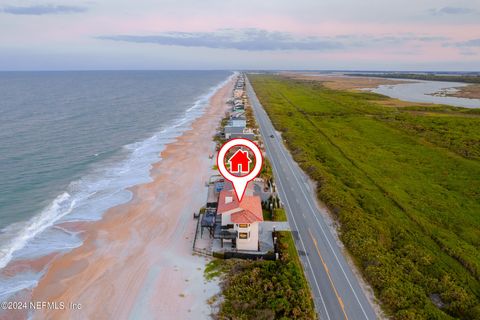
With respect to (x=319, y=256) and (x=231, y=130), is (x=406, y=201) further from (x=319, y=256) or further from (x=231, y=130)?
(x=231, y=130)

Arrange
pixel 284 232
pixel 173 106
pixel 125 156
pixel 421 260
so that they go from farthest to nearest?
pixel 173 106 → pixel 125 156 → pixel 284 232 → pixel 421 260

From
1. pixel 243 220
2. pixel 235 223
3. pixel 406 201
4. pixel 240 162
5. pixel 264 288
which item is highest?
pixel 240 162

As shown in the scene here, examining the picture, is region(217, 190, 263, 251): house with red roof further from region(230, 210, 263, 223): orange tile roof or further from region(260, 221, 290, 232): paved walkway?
region(260, 221, 290, 232): paved walkway

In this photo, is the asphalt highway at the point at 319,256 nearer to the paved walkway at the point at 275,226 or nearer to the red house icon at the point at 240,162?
the paved walkway at the point at 275,226

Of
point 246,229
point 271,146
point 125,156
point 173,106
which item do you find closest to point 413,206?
point 246,229

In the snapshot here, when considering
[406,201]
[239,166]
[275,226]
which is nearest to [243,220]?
[275,226]

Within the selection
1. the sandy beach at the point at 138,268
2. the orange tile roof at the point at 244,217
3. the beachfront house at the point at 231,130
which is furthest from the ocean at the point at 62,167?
the orange tile roof at the point at 244,217

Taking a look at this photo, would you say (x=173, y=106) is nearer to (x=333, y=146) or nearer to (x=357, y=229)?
(x=333, y=146)
